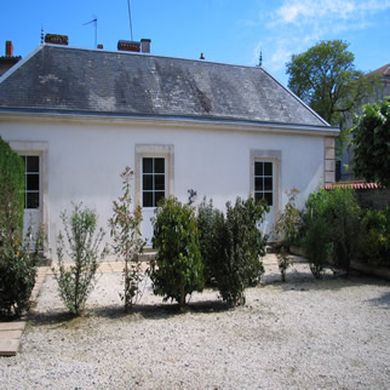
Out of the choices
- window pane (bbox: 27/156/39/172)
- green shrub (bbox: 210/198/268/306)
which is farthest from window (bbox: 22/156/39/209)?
green shrub (bbox: 210/198/268/306)

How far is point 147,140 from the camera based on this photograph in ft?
33.8

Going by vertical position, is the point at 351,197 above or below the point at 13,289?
above

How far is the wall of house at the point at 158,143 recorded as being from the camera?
31.6 ft

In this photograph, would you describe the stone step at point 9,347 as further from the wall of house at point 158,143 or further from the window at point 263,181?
the window at point 263,181

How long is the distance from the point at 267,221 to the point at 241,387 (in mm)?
8399

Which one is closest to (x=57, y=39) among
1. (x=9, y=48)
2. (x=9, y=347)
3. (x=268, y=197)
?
(x=9, y=48)

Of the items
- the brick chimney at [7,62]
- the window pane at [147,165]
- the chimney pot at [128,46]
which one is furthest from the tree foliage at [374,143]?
the brick chimney at [7,62]

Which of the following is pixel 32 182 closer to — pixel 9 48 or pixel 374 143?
pixel 374 143

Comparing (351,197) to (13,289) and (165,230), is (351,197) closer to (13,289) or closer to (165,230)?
(165,230)

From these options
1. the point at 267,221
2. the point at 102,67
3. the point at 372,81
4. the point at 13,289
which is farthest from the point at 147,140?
the point at 372,81

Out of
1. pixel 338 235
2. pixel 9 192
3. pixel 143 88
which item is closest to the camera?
pixel 9 192

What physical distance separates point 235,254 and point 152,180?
16.7 ft

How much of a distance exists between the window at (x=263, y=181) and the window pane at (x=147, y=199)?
2686 mm

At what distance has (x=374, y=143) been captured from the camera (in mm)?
7812
